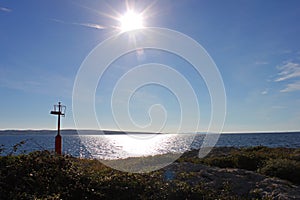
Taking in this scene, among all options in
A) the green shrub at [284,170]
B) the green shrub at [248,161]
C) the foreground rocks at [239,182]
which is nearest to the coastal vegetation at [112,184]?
the foreground rocks at [239,182]

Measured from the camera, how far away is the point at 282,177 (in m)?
10.4

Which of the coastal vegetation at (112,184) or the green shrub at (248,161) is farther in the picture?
the green shrub at (248,161)

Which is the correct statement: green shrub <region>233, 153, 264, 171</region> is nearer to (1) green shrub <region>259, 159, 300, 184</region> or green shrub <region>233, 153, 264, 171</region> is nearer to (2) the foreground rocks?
(1) green shrub <region>259, 159, 300, 184</region>

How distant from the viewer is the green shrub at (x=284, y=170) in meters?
10.3

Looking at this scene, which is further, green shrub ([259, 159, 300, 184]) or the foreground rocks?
green shrub ([259, 159, 300, 184])

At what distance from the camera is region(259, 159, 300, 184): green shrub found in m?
10.3

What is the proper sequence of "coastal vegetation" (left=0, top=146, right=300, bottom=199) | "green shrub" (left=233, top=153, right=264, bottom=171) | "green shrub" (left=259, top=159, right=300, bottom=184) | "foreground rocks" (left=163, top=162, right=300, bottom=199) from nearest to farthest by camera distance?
"coastal vegetation" (left=0, top=146, right=300, bottom=199) → "foreground rocks" (left=163, top=162, right=300, bottom=199) → "green shrub" (left=259, top=159, right=300, bottom=184) → "green shrub" (left=233, top=153, right=264, bottom=171)

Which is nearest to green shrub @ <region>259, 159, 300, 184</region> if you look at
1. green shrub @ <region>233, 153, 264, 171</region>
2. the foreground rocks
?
the foreground rocks

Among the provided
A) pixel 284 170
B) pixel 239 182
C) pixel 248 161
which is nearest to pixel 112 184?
pixel 239 182

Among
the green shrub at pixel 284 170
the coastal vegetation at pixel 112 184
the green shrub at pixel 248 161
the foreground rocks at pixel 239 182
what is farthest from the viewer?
the green shrub at pixel 248 161

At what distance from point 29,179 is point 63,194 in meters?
0.92

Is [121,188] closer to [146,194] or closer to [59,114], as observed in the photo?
[146,194]

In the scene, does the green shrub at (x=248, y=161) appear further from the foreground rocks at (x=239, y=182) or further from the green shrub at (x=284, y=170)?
the foreground rocks at (x=239, y=182)

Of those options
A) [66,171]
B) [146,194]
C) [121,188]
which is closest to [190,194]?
[146,194]
